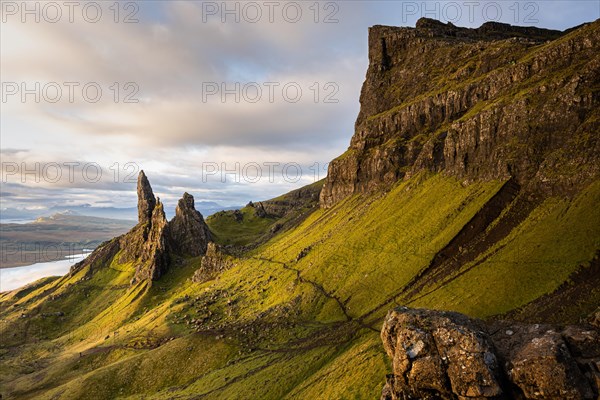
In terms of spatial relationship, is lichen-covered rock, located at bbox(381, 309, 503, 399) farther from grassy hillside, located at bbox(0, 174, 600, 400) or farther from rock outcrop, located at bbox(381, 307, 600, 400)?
grassy hillside, located at bbox(0, 174, 600, 400)

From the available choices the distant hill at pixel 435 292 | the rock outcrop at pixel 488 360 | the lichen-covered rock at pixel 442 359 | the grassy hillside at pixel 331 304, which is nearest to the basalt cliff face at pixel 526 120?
the distant hill at pixel 435 292

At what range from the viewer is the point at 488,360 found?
3262 cm

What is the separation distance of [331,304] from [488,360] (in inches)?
3593

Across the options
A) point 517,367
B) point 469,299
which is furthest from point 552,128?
point 517,367

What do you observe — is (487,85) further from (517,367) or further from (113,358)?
(113,358)

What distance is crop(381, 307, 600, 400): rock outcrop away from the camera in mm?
29875

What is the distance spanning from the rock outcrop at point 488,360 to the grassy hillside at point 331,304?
29869 mm

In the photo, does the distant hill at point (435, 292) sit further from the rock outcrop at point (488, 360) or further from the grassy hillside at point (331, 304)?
the grassy hillside at point (331, 304)

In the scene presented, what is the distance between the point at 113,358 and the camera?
140625mm

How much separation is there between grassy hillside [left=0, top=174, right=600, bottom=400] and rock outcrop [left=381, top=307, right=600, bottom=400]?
98.0 feet

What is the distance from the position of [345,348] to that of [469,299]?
3596 centimetres

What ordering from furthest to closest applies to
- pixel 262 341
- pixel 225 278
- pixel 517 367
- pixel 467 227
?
pixel 225 278 < pixel 467 227 < pixel 262 341 < pixel 517 367

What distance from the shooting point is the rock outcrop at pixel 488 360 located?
2988 centimetres

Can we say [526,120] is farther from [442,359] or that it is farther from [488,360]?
[442,359]
